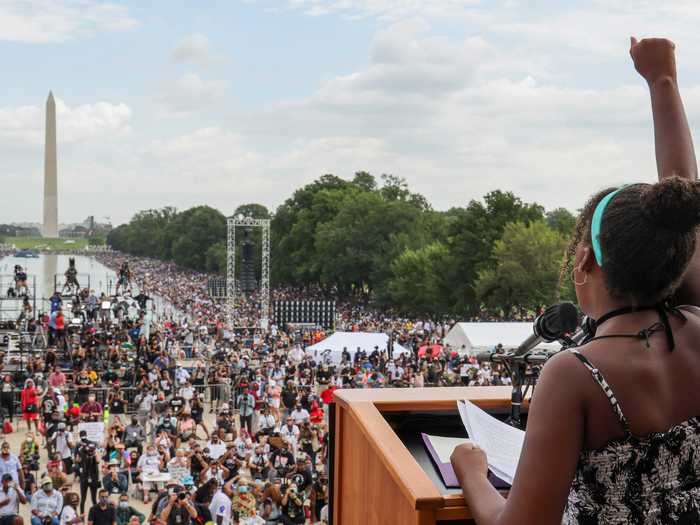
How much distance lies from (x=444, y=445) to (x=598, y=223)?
73 centimetres

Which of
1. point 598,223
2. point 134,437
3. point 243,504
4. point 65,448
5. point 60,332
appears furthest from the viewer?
point 60,332

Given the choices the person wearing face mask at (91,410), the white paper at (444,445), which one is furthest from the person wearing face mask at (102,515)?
the white paper at (444,445)

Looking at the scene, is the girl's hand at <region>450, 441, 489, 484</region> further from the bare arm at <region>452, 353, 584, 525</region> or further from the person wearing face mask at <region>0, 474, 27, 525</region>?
the person wearing face mask at <region>0, 474, 27, 525</region>

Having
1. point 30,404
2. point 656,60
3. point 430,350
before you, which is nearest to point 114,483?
point 30,404

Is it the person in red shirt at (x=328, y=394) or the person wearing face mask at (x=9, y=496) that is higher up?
the person in red shirt at (x=328, y=394)

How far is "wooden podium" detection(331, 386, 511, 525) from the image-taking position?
1.45 metres

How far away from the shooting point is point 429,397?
205 cm

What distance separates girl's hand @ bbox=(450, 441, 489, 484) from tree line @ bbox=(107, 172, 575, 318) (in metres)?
20.9

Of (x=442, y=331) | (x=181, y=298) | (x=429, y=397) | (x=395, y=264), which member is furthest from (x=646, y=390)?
(x=181, y=298)

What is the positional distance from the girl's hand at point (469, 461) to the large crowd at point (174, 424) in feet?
25.1

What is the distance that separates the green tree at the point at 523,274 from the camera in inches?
1689

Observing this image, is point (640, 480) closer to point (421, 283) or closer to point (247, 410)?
point (247, 410)

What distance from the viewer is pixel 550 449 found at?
1.24 meters

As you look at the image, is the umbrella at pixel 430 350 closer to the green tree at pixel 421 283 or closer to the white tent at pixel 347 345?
the white tent at pixel 347 345
